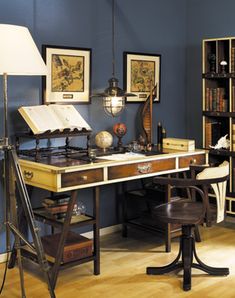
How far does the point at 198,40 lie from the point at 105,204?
1.89 m

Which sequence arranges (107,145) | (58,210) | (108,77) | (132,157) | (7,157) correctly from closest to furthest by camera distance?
(7,157), (58,210), (132,157), (107,145), (108,77)

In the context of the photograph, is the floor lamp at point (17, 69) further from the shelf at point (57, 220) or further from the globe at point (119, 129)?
the globe at point (119, 129)

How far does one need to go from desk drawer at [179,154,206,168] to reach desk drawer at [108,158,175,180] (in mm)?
105

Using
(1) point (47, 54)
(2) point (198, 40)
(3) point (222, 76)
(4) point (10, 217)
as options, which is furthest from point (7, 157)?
(2) point (198, 40)

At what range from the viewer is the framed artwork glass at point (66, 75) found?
3.88 m

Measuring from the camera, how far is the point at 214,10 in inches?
189

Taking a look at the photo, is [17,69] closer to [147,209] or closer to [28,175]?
[28,175]

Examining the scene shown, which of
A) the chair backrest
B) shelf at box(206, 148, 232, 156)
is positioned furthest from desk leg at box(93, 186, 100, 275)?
shelf at box(206, 148, 232, 156)

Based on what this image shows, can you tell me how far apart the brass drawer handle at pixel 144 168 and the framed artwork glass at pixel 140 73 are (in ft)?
3.19

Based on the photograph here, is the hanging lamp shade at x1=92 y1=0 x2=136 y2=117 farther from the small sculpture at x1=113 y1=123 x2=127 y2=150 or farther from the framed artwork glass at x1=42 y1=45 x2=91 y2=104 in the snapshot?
the framed artwork glass at x1=42 y1=45 x2=91 y2=104

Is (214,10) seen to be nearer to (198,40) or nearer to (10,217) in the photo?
(198,40)

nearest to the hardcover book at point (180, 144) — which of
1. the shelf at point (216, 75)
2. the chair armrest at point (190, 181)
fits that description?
the shelf at point (216, 75)

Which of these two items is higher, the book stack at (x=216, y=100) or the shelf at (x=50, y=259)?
the book stack at (x=216, y=100)

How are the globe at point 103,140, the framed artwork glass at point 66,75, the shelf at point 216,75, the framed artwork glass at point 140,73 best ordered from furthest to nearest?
the framed artwork glass at point 140,73
the shelf at point 216,75
the globe at point 103,140
the framed artwork glass at point 66,75
